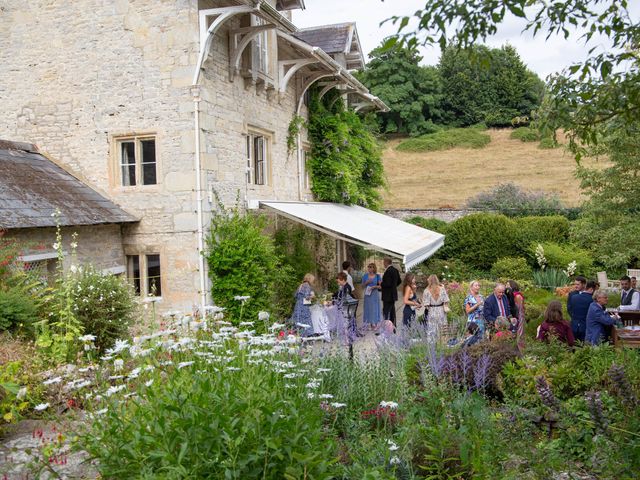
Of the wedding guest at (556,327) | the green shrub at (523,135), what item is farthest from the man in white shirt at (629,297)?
the green shrub at (523,135)

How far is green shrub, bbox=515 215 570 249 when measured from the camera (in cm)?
2131

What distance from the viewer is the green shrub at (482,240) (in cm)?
2128

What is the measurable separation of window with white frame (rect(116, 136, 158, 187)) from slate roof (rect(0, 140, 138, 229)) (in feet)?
1.88

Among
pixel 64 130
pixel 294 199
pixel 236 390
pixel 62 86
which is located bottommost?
pixel 236 390

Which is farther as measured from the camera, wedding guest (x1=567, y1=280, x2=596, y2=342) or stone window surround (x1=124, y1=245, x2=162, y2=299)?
stone window surround (x1=124, y1=245, x2=162, y2=299)

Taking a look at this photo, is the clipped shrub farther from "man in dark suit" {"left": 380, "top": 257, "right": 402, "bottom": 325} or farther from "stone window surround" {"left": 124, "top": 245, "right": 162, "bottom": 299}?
"stone window surround" {"left": 124, "top": 245, "right": 162, "bottom": 299}

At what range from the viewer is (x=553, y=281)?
17578 mm

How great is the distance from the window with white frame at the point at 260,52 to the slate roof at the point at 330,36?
5.61m

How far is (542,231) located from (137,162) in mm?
15671

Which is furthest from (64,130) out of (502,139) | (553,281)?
(502,139)

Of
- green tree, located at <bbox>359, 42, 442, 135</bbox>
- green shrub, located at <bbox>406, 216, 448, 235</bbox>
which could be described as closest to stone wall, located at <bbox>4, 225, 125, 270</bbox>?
green shrub, located at <bbox>406, 216, 448, 235</bbox>

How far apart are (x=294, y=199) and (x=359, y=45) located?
724 cm

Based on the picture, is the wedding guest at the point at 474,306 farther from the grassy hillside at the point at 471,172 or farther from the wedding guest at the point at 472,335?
the grassy hillside at the point at 471,172

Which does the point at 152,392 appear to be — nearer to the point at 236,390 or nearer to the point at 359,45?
the point at 236,390
